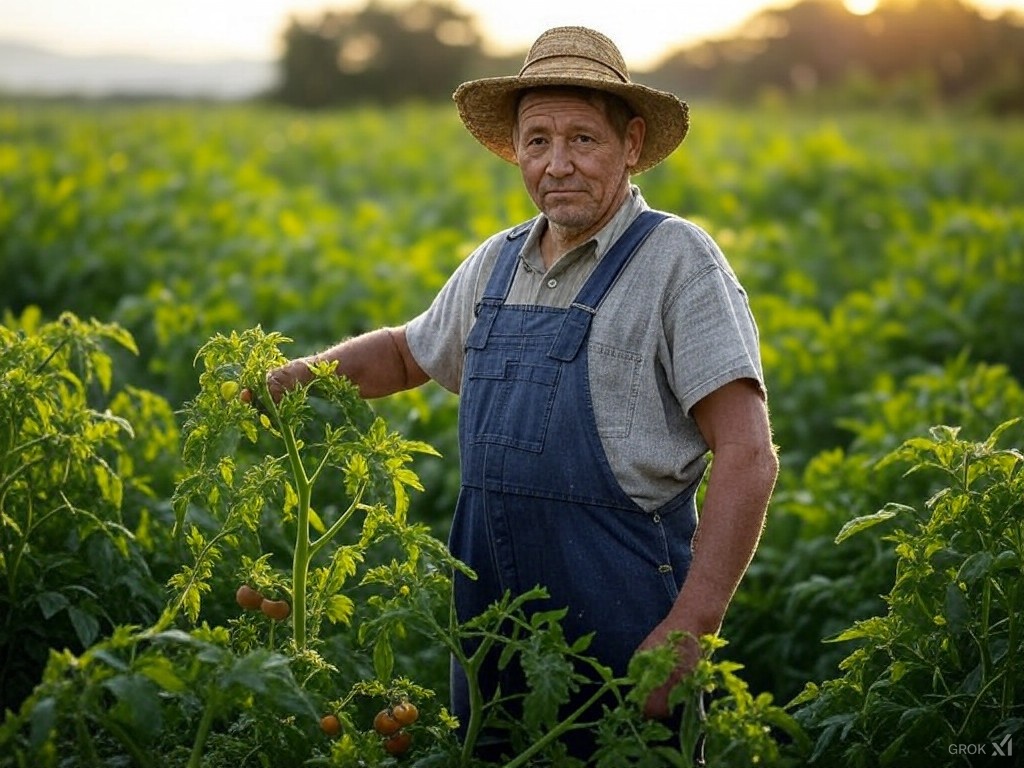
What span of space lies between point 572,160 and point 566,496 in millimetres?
713

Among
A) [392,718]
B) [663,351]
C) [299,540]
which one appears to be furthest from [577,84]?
[392,718]

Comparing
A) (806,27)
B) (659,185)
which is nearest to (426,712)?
(659,185)

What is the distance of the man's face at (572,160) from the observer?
301cm

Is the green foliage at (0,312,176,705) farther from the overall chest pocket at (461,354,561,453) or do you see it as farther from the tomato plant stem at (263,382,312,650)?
the overall chest pocket at (461,354,561,453)

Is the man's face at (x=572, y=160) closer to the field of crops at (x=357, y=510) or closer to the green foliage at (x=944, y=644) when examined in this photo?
the field of crops at (x=357, y=510)

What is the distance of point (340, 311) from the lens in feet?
24.8

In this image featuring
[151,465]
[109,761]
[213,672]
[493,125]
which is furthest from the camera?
[151,465]

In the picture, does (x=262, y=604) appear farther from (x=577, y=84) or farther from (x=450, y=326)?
(x=577, y=84)

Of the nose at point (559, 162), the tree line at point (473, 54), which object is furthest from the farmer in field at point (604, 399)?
the tree line at point (473, 54)

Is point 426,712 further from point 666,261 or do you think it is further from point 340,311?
point 340,311

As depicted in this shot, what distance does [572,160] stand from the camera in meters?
3.01

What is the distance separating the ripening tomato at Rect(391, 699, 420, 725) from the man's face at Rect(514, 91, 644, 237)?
40.9 inches

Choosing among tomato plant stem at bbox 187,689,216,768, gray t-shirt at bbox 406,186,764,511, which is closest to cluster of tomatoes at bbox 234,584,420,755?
tomato plant stem at bbox 187,689,216,768

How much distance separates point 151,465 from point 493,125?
1810mm
